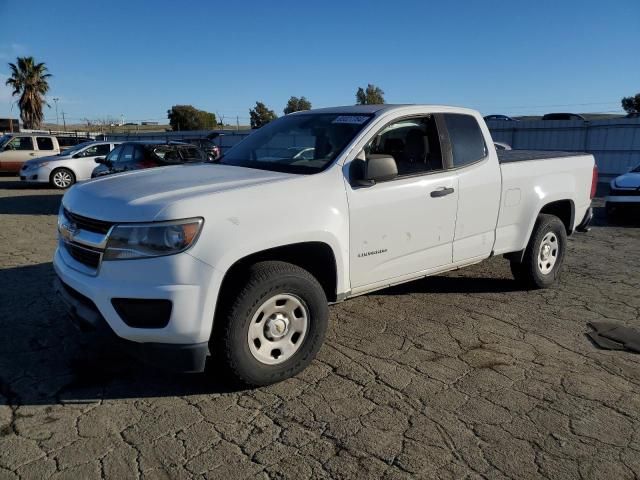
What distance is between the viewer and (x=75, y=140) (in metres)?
22.3

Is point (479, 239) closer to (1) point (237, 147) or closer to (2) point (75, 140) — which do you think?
(1) point (237, 147)

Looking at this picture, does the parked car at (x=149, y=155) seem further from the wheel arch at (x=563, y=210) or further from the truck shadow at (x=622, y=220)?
the truck shadow at (x=622, y=220)

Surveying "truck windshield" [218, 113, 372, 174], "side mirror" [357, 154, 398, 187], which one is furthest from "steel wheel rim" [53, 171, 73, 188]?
"side mirror" [357, 154, 398, 187]

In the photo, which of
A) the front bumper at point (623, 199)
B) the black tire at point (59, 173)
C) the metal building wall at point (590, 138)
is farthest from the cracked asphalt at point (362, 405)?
the metal building wall at point (590, 138)

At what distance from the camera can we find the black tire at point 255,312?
317 cm

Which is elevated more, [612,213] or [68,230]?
[68,230]

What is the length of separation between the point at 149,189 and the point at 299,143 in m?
1.43

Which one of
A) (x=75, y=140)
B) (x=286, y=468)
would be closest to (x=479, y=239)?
(x=286, y=468)

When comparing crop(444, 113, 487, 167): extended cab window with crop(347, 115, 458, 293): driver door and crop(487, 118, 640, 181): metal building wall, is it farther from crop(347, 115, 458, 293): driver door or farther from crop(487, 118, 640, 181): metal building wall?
crop(487, 118, 640, 181): metal building wall

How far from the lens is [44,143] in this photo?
64.2 feet

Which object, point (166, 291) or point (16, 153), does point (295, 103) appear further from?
point (166, 291)

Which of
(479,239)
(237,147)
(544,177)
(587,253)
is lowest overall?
(587,253)

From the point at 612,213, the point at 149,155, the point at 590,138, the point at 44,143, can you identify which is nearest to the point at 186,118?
the point at 44,143

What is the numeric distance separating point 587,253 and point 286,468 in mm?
6591
